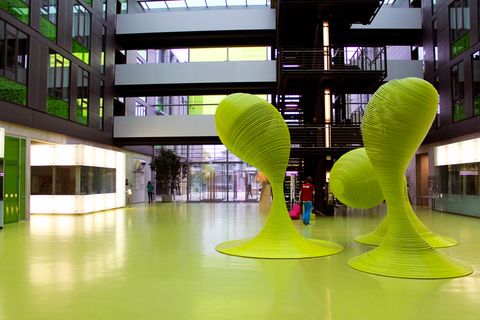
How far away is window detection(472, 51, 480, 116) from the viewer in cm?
1661

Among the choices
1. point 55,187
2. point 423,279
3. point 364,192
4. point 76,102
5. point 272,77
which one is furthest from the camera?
point 272,77

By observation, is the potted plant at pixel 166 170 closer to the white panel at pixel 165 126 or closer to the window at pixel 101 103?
the white panel at pixel 165 126

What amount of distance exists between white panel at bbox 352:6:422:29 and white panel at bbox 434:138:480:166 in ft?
23.5

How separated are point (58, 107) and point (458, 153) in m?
16.8

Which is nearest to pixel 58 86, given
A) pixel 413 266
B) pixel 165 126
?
pixel 165 126

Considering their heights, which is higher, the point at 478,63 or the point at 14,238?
the point at 478,63

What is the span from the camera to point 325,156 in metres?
16.5

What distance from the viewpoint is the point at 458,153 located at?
691 inches

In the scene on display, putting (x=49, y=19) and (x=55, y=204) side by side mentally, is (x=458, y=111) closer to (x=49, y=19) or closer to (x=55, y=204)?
(x=49, y=19)

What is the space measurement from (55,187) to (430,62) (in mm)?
18901

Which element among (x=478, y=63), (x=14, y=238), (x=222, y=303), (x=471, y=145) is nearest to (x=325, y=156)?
(x=471, y=145)

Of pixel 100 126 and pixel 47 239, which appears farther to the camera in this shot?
pixel 100 126

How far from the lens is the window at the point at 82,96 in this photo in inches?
762

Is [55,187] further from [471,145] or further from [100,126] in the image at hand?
[471,145]
